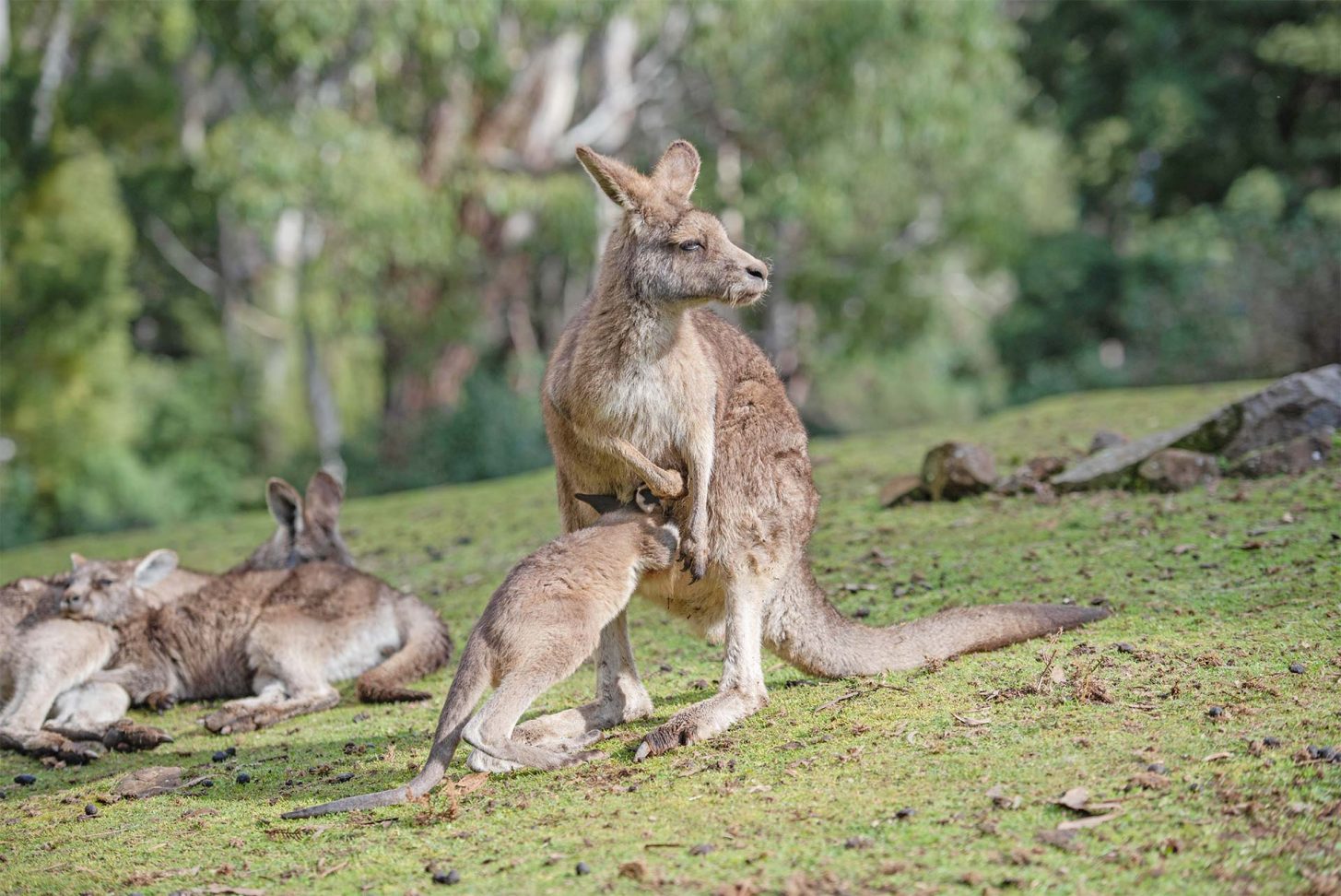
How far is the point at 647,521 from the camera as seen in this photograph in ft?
16.1

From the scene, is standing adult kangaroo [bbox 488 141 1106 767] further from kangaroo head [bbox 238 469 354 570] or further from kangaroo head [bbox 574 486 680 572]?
kangaroo head [bbox 238 469 354 570]

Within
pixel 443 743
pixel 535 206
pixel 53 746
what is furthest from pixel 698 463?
pixel 535 206

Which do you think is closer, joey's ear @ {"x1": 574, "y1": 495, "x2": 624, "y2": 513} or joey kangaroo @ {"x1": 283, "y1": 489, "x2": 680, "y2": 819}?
joey kangaroo @ {"x1": 283, "y1": 489, "x2": 680, "y2": 819}

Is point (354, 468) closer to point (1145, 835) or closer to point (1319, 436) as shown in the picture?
point (1319, 436)

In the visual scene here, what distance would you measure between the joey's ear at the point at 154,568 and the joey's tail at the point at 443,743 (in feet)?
9.53

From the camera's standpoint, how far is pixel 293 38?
13477 mm

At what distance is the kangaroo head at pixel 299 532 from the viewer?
754 cm

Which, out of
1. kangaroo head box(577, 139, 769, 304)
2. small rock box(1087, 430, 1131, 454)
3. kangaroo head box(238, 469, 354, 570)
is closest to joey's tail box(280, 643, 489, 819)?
kangaroo head box(577, 139, 769, 304)

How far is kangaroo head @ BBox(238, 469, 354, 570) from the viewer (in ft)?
24.7

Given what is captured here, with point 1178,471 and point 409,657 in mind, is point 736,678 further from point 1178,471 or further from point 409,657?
point 1178,471

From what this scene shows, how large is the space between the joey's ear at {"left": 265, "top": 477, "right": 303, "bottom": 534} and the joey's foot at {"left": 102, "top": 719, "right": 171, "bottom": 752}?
1834mm

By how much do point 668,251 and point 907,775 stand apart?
198 centimetres

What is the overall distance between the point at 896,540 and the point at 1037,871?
433 centimetres

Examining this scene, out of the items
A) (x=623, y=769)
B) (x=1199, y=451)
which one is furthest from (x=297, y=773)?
(x=1199, y=451)
